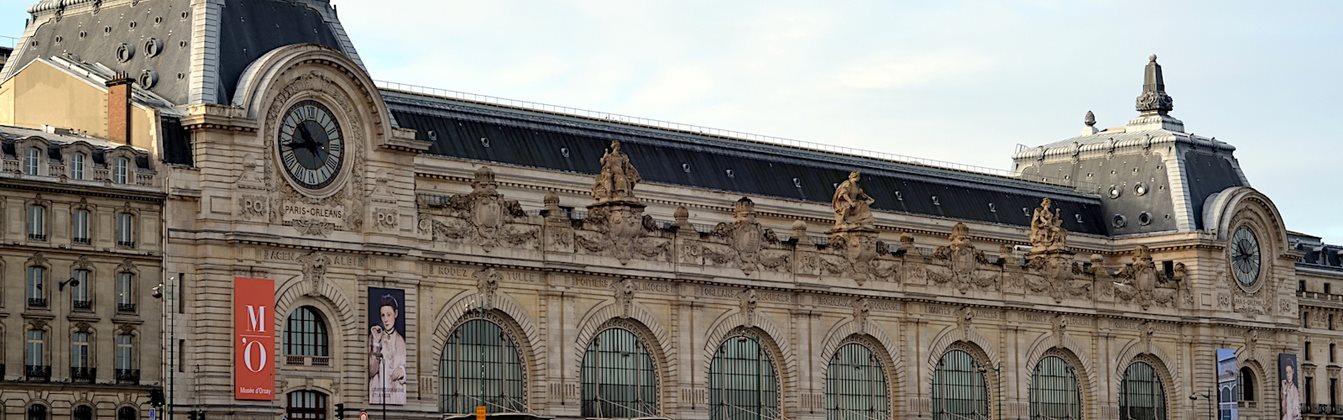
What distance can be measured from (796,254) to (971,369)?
18923 millimetres

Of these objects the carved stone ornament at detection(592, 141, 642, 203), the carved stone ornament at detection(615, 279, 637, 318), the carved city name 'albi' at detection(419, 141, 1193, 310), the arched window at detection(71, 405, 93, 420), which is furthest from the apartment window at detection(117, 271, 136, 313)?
the carved stone ornament at detection(592, 141, 642, 203)

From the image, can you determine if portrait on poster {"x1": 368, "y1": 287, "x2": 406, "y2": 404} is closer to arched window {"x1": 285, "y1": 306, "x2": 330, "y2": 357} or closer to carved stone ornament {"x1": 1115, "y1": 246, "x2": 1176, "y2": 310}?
arched window {"x1": 285, "y1": 306, "x2": 330, "y2": 357}

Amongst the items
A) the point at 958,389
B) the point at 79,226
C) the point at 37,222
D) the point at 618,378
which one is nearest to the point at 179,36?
the point at 79,226

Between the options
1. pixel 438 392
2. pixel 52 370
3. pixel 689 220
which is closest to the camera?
pixel 52 370

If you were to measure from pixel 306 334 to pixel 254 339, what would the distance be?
16.0 ft

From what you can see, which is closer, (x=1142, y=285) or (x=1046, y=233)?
(x=1046, y=233)

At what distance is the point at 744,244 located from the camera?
14812cm

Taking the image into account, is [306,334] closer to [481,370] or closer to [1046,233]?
[481,370]

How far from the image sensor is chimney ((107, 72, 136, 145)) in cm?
12100

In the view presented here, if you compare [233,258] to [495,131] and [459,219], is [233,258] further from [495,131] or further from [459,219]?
[495,131]

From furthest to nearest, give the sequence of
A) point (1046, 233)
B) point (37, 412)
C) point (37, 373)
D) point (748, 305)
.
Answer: point (1046, 233), point (748, 305), point (37, 373), point (37, 412)

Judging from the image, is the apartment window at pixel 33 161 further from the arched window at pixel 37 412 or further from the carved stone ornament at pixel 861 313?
the carved stone ornament at pixel 861 313

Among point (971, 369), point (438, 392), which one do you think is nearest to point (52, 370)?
point (438, 392)

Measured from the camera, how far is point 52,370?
375 feet
